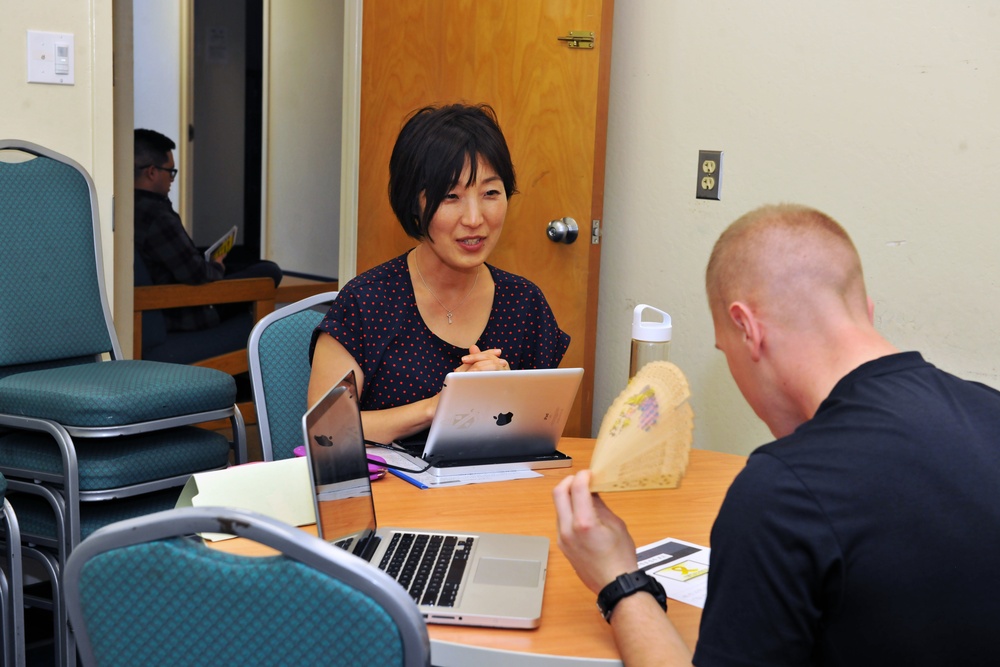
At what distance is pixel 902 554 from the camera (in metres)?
0.90

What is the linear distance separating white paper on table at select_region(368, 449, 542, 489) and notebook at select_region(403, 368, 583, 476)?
0.01 metres

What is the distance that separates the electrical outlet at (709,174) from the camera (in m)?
2.87

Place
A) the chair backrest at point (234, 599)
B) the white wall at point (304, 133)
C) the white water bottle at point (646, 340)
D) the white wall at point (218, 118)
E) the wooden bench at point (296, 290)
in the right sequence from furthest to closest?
the white wall at point (304, 133) < the white wall at point (218, 118) < the wooden bench at point (296, 290) < the white water bottle at point (646, 340) < the chair backrest at point (234, 599)

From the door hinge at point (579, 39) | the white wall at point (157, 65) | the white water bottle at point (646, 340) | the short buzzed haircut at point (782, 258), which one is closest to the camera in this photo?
the short buzzed haircut at point (782, 258)

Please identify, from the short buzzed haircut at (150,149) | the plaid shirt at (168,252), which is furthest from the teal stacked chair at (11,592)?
the short buzzed haircut at (150,149)

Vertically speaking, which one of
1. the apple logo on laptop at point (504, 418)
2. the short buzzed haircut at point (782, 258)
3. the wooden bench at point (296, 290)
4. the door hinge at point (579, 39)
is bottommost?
the wooden bench at point (296, 290)

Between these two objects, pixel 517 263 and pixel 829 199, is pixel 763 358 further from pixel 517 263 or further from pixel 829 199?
pixel 517 263

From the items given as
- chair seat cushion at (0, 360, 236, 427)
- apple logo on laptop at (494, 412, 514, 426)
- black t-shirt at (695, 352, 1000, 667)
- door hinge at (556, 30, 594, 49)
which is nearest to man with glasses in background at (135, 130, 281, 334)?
chair seat cushion at (0, 360, 236, 427)

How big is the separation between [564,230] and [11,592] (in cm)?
173

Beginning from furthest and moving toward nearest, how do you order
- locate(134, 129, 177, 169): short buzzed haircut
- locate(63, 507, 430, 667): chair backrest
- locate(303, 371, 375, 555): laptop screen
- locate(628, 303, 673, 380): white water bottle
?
1. locate(134, 129, 177, 169): short buzzed haircut
2. locate(628, 303, 673, 380): white water bottle
3. locate(303, 371, 375, 555): laptop screen
4. locate(63, 507, 430, 667): chair backrest

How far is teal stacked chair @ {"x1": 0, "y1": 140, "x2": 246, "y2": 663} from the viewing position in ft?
7.82

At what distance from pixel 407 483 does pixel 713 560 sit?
776 mm

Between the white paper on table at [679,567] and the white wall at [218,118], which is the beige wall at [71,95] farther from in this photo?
the white wall at [218,118]

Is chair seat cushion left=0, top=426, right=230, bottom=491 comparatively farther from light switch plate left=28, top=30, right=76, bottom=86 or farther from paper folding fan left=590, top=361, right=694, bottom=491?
paper folding fan left=590, top=361, right=694, bottom=491
